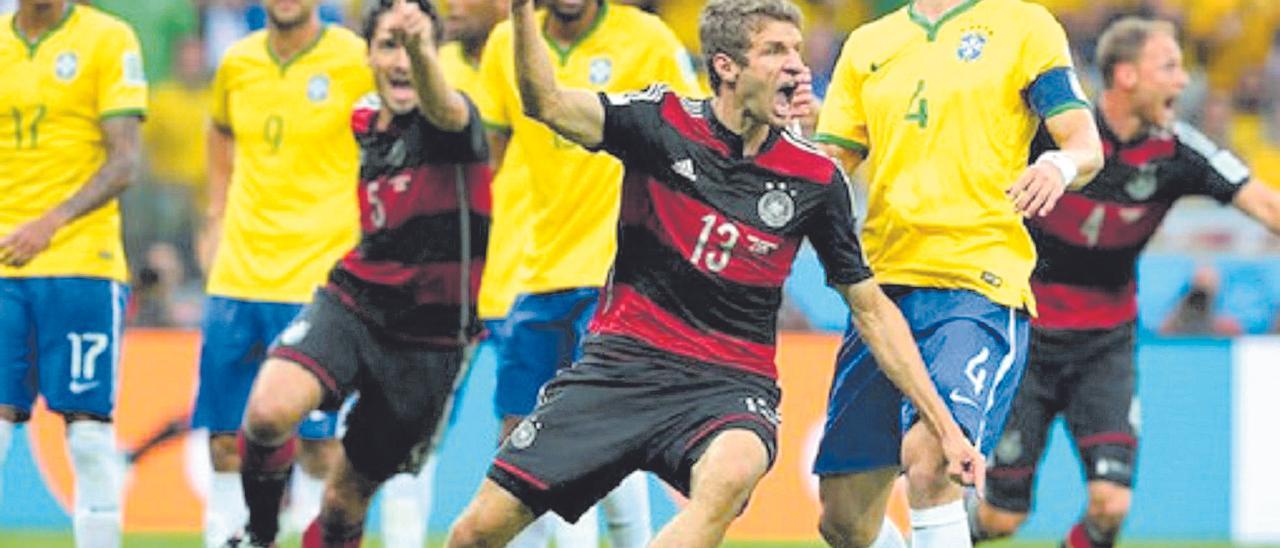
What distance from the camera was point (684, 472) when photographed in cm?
805

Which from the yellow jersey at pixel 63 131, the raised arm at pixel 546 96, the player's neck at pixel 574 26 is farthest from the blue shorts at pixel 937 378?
the yellow jersey at pixel 63 131

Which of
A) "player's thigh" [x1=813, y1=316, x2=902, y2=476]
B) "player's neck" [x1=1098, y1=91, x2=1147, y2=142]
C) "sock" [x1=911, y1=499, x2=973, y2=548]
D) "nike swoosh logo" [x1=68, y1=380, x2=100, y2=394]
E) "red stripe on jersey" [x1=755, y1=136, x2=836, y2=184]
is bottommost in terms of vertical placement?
"nike swoosh logo" [x1=68, y1=380, x2=100, y2=394]

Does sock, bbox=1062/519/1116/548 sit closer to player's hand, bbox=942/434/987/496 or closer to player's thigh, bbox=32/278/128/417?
player's hand, bbox=942/434/987/496

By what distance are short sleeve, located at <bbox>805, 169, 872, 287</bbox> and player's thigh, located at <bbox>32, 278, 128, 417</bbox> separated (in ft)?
13.0

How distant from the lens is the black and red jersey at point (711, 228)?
825 cm

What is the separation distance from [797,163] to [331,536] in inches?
118

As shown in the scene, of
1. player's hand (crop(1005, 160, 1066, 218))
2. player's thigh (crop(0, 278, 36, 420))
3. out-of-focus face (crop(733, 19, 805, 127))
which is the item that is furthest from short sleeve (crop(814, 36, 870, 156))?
player's thigh (crop(0, 278, 36, 420))

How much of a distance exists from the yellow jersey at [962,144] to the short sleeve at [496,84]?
2556 mm

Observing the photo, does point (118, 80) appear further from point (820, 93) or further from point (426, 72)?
point (820, 93)

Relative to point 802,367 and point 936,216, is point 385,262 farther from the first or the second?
point 802,367

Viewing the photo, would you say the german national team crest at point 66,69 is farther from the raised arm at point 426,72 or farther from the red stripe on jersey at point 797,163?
the red stripe on jersey at point 797,163

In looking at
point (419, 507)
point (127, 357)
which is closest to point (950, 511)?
point (419, 507)

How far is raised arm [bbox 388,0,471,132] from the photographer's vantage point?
9.11 metres

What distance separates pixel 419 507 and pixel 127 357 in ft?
15.1
